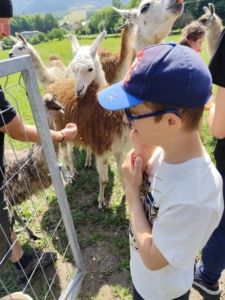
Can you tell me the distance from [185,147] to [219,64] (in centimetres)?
57

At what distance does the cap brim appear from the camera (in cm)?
97

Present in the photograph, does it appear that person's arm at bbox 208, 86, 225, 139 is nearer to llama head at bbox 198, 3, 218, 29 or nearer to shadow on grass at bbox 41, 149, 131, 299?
shadow on grass at bbox 41, 149, 131, 299

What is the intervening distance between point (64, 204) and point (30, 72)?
93 cm

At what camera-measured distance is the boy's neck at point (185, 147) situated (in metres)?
1.01

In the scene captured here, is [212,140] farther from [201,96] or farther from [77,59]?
[201,96]

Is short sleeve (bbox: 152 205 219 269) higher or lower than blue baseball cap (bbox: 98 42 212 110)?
lower

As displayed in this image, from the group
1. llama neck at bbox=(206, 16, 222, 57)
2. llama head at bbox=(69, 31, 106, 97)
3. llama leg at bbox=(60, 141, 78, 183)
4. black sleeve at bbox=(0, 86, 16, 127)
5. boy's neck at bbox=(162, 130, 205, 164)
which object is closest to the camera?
boy's neck at bbox=(162, 130, 205, 164)

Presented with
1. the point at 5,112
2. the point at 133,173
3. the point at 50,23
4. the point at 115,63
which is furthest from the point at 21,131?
the point at 50,23

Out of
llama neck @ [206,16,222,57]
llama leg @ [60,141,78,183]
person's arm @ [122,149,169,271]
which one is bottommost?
llama leg @ [60,141,78,183]

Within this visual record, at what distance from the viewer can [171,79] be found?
0.89m

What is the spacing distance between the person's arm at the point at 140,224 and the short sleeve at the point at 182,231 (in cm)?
6

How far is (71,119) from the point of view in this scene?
336 centimetres

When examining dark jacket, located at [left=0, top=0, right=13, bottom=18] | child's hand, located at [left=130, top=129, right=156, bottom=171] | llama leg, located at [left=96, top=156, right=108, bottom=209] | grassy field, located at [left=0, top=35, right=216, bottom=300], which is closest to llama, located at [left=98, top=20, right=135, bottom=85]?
grassy field, located at [left=0, top=35, right=216, bottom=300]

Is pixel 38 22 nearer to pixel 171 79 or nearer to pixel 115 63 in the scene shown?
pixel 115 63
